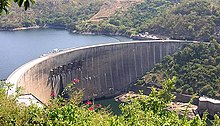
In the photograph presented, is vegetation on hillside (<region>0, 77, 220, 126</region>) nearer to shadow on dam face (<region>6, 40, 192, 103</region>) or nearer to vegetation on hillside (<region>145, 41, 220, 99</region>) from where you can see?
shadow on dam face (<region>6, 40, 192, 103</region>)

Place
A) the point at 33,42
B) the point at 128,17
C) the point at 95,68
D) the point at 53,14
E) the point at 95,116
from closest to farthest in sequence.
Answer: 1. the point at 95,116
2. the point at 95,68
3. the point at 33,42
4. the point at 128,17
5. the point at 53,14

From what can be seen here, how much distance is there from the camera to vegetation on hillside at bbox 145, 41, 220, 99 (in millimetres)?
22917

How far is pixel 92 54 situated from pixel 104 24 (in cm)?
2240

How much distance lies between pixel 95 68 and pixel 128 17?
78.9 feet

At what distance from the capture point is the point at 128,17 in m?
46.4

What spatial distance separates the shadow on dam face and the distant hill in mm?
5001

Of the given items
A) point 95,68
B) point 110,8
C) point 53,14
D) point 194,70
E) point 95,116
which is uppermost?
point 95,116

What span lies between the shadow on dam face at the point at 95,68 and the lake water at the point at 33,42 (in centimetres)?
560

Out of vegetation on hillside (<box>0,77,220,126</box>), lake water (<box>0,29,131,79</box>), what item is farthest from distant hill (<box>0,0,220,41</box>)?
vegetation on hillside (<box>0,77,220,126</box>)

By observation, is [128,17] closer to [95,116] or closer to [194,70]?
[194,70]

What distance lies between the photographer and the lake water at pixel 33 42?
30388mm

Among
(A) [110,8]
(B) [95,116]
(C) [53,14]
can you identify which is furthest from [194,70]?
(C) [53,14]

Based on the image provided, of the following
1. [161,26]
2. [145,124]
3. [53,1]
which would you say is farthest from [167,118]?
[53,1]

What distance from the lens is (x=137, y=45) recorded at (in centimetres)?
2570
